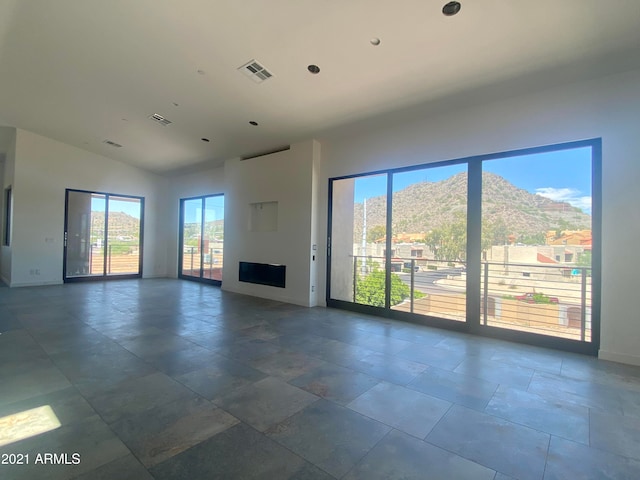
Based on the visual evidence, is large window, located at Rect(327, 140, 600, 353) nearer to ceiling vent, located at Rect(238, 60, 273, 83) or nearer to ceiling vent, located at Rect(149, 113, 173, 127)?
ceiling vent, located at Rect(238, 60, 273, 83)

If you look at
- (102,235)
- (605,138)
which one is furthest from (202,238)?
(605,138)

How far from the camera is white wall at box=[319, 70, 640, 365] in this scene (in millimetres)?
3262

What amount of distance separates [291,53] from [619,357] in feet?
16.4

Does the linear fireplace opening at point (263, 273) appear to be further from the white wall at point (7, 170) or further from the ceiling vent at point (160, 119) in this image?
the white wall at point (7, 170)

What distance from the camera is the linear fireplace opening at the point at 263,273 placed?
20.8ft

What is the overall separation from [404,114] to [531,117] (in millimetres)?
1611

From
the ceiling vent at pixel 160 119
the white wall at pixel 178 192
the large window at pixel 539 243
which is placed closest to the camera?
the large window at pixel 539 243

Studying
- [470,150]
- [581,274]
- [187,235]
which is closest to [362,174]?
[470,150]

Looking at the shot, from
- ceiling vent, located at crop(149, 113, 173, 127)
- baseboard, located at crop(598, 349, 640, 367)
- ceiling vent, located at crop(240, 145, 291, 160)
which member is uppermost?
ceiling vent, located at crop(149, 113, 173, 127)

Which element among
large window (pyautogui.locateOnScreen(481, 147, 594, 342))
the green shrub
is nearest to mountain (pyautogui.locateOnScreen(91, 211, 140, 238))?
the green shrub

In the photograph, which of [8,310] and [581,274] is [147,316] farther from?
[581,274]

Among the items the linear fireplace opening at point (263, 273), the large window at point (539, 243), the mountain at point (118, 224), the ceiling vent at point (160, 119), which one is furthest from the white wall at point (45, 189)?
the large window at point (539, 243)

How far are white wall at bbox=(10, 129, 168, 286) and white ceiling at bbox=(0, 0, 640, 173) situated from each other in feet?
7.50

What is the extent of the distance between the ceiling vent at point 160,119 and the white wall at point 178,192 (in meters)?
2.30
